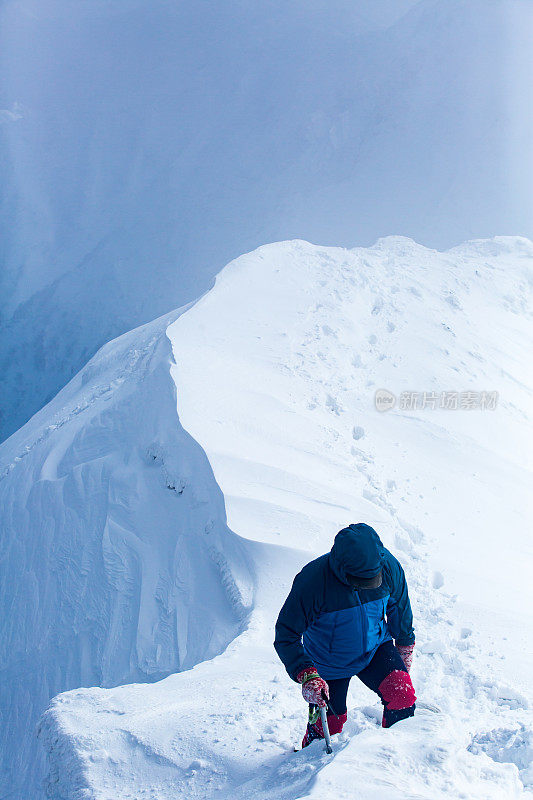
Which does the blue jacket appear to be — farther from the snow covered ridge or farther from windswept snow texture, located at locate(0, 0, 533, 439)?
windswept snow texture, located at locate(0, 0, 533, 439)

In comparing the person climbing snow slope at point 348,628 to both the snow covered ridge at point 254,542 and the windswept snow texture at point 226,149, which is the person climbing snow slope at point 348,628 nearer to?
the snow covered ridge at point 254,542

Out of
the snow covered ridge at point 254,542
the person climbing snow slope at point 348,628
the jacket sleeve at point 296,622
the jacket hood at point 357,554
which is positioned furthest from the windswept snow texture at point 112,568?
the jacket hood at point 357,554

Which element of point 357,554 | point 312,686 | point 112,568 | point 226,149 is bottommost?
point 112,568

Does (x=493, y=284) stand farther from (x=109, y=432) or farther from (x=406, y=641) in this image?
(x=406, y=641)

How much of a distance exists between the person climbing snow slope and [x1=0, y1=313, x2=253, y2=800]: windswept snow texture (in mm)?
1767

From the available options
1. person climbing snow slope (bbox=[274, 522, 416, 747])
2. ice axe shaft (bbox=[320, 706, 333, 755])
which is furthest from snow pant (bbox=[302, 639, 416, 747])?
ice axe shaft (bbox=[320, 706, 333, 755])

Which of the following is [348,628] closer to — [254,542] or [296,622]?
[296,622]

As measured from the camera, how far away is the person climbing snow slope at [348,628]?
6.91ft

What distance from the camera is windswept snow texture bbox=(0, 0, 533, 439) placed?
79.2ft

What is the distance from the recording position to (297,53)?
92.2ft

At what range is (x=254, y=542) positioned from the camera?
14.5 feet

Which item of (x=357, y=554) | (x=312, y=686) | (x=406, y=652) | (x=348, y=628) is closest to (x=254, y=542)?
(x=406, y=652)

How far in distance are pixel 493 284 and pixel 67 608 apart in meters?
10.7

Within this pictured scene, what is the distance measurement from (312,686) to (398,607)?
0.49 metres
